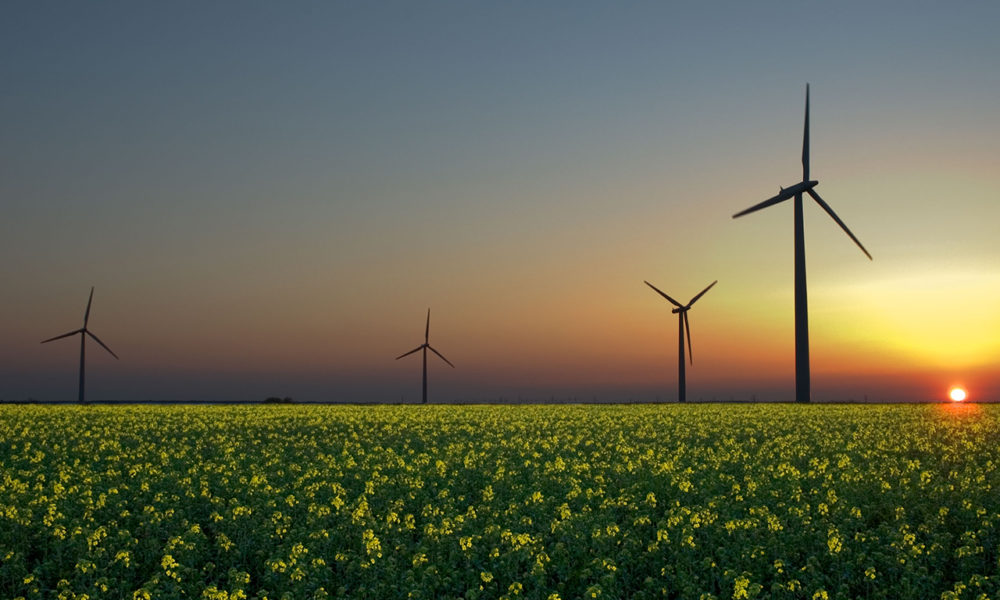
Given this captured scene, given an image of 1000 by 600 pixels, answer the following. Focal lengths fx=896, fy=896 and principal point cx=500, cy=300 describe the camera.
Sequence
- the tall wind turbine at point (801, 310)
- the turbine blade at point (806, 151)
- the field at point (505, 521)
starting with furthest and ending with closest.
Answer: the turbine blade at point (806, 151), the tall wind turbine at point (801, 310), the field at point (505, 521)

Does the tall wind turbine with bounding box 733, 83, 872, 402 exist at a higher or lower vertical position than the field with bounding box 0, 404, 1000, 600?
higher

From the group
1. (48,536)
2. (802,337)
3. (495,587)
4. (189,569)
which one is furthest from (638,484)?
(802,337)

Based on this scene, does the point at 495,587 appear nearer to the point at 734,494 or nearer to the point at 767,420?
the point at 734,494

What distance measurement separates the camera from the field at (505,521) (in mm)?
19641

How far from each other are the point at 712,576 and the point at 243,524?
1239 cm

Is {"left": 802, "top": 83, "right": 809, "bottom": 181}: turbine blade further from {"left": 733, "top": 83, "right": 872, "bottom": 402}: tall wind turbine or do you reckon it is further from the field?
the field

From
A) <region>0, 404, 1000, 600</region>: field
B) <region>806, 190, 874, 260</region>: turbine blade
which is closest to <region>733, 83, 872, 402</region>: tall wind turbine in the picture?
<region>806, 190, 874, 260</region>: turbine blade

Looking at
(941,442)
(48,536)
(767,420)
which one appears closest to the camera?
(48,536)

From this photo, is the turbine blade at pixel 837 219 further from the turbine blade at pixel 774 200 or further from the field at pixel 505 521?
the field at pixel 505 521

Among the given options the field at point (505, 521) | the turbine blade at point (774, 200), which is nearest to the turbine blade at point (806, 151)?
the turbine blade at point (774, 200)

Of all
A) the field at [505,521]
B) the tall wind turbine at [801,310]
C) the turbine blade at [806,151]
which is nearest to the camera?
the field at [505,521]

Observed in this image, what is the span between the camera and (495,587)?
1944 cm

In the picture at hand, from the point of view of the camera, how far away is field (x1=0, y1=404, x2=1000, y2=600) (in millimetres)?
19641

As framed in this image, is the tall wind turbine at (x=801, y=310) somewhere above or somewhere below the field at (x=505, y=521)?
above
